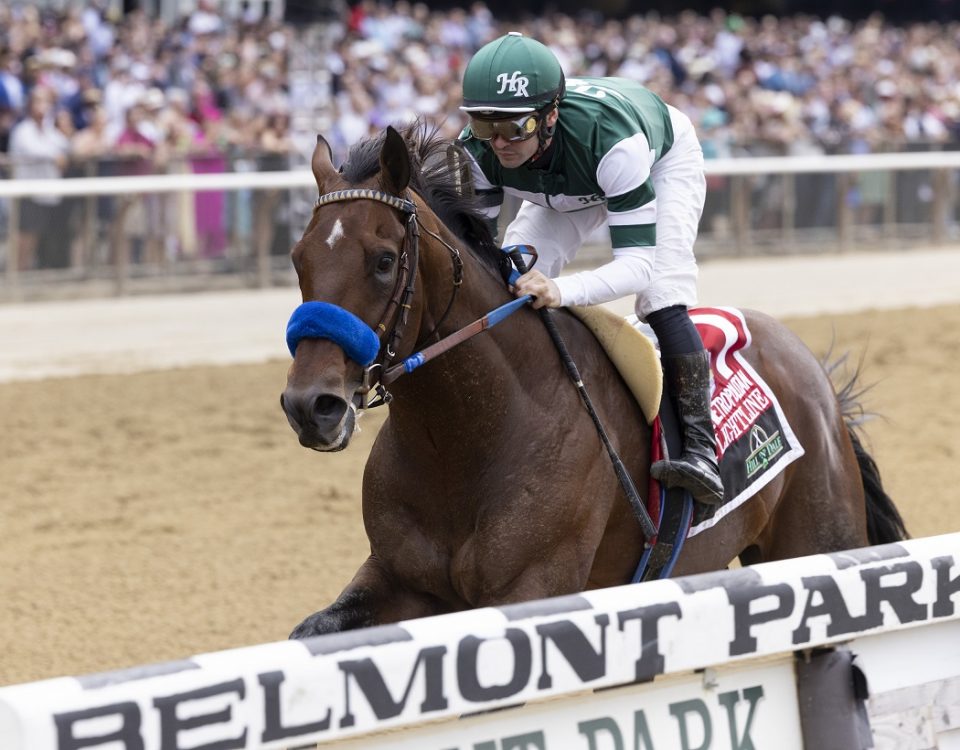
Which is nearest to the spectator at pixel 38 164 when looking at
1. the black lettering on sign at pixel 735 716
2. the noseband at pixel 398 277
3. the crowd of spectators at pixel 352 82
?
the crowd of spectators at pixel 352 82

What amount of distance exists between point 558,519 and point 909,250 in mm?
10735

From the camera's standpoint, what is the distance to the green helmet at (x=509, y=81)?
10.9 ft

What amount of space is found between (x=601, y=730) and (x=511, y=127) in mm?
1476

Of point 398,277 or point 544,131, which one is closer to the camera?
point 398,277

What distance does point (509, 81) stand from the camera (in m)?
3.33

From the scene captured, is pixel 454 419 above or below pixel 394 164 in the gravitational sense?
below

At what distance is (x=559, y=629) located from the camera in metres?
2.40

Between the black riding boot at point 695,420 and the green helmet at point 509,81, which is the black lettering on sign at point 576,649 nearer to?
the black riding boot at point 695,420

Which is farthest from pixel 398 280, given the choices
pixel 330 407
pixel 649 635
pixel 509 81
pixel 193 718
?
pixel 193 718

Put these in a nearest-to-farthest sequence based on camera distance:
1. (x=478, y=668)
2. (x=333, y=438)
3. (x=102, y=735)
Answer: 1. (x=102, y=735)
2. (x=478, y=668)
3. (x=333, y=438)

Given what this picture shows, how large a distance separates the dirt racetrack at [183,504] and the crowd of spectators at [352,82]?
4.84 feet

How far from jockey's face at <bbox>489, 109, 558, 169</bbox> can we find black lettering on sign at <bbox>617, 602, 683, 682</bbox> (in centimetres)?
134

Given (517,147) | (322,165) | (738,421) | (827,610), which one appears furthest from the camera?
(738,421)

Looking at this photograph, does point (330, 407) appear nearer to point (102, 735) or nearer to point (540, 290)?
point (540, 290)
